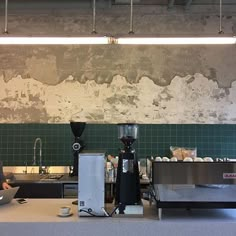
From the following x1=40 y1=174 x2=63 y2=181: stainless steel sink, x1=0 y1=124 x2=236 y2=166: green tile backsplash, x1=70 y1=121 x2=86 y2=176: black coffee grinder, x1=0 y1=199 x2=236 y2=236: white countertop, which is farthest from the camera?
x1=0 y1=124 x2=236 y2=166: green tile backsplash

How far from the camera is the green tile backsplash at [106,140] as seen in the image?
17.6 ft

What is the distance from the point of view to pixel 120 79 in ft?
17.8

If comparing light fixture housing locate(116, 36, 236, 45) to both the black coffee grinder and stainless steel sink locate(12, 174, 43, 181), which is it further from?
stainless steel sink locate(12, 174, 43, 181)

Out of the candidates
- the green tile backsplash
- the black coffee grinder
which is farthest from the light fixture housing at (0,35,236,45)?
the green tile backsplash

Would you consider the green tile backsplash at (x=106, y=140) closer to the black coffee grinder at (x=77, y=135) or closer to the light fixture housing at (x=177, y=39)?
the black coffee grinder at (x=77, y=135)

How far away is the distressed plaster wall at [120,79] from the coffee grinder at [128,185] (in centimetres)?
300

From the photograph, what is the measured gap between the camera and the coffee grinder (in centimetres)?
235

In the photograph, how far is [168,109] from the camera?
17.7 feet

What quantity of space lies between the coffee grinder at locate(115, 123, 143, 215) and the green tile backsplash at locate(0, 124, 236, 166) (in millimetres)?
2942

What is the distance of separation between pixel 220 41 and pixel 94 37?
43.8 inches

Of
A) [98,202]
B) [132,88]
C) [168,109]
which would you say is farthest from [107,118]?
[98,202]

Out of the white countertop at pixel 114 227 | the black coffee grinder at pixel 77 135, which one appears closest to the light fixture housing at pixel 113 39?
the white countertop at pixel 114 227

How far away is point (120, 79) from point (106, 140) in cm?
93

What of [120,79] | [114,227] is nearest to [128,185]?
[114,227]
